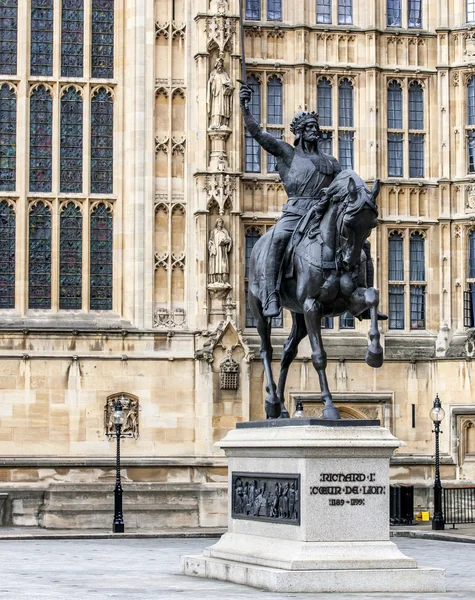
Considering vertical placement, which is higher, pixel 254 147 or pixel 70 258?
pixel 254 147

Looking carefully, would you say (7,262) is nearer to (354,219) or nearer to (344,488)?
(354,219)

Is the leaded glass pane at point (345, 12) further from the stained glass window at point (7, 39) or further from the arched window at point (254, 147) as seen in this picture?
the stained glass window at point (7, 39)

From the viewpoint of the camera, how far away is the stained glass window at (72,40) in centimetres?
3888

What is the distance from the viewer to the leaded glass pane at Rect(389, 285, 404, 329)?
129 ft

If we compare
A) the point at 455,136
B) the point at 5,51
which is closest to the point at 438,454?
the point at 455,136

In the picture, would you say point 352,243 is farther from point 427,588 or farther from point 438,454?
point 438,454

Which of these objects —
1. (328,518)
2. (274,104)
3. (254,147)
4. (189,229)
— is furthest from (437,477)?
(328,518)

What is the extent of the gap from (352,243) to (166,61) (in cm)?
2005

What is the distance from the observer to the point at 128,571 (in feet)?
71.9

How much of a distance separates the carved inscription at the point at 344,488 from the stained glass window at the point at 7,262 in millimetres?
20227

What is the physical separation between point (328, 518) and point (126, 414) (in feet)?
61.7

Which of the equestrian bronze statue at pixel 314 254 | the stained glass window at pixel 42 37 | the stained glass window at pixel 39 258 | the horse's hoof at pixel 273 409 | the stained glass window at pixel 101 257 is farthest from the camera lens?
the stained glass window at pixel 42 37

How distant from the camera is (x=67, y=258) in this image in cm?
3828

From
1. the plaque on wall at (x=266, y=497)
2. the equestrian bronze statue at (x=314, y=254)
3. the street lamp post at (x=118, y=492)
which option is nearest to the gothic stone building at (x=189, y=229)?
the street lamp post at (x=118, y=492)
